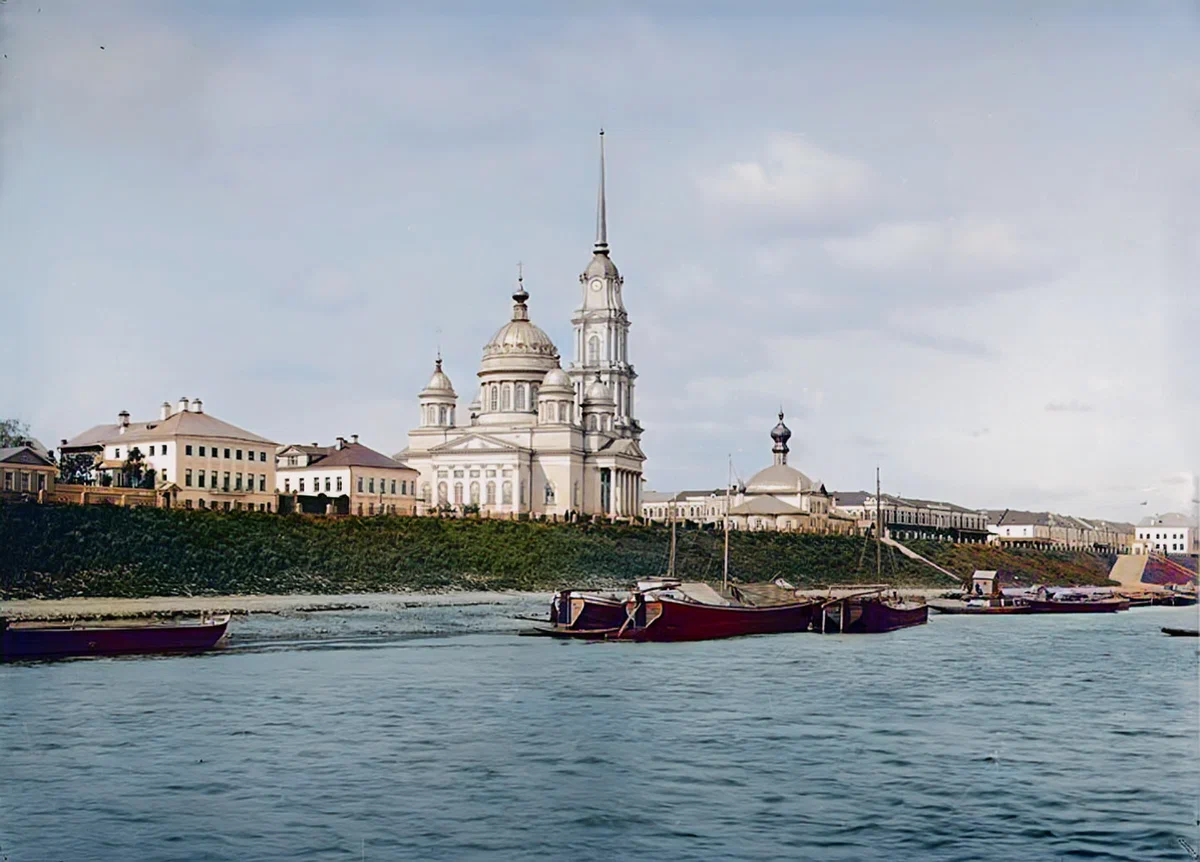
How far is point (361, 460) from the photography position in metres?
129

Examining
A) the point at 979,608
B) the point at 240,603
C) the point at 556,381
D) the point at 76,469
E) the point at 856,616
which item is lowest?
the point at 979,608

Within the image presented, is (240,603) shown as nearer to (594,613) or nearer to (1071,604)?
(594,613)

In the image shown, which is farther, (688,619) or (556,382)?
(556,382)

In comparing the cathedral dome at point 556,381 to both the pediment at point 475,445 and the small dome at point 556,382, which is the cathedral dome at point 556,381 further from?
the pediment at point 475,445

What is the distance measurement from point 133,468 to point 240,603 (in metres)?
32.5

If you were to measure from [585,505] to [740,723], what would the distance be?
114429mm

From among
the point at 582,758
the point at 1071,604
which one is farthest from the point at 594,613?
the point at 1071,604

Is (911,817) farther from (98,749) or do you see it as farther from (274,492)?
(274,492)

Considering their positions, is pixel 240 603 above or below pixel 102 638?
above

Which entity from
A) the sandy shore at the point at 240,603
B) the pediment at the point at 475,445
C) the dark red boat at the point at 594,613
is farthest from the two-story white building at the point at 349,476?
the dark red boat at the point at 594,613

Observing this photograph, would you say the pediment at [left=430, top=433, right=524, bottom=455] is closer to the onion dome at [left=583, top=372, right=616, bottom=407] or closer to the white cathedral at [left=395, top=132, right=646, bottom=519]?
the white cathedral at [left=395, top=132, right=646, bottom=519]

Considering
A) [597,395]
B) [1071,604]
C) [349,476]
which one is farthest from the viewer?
[597,395]

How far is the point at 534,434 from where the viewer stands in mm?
152750

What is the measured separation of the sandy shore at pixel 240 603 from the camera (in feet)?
209
